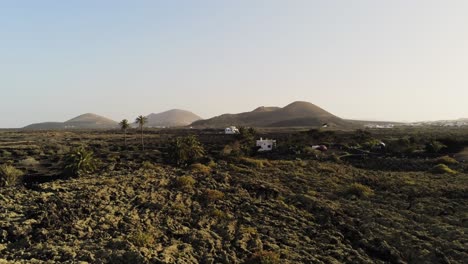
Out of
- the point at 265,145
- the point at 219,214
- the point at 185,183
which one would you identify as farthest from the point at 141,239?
the point at 265,145

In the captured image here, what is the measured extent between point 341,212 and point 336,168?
21.8 m

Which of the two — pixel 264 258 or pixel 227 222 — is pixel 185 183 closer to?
pixel 227 222

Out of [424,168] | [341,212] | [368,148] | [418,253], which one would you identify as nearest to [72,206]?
[341,212]

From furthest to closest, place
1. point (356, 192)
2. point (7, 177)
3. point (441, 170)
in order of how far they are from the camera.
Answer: point (441, 170)
point (7, 177)
point (356, 192)

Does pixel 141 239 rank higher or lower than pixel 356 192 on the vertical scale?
higher

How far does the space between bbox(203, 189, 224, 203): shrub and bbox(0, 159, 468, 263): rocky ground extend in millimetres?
91

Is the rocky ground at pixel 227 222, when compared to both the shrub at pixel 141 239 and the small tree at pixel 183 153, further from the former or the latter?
the small tree at pixel 183 153

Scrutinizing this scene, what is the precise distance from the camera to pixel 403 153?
62281 millimetres

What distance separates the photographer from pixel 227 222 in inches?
901

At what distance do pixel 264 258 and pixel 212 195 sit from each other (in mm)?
11112

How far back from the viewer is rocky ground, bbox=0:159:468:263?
17.5m

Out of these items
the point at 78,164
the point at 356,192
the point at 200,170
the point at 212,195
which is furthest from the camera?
the point at 200,170

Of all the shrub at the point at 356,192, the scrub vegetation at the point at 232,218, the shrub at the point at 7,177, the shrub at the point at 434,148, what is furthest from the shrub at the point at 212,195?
the shrub at the point at 434,148

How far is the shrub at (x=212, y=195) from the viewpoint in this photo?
27.4 m
